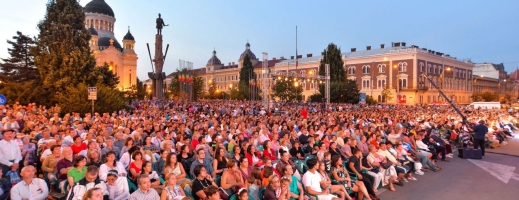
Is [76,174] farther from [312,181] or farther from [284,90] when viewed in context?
[284,90]

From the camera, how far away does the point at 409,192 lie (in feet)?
26.0

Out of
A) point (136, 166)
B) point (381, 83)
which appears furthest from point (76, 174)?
point (381, 83)

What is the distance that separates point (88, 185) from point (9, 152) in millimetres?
2660

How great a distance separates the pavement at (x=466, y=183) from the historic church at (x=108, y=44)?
64.1m

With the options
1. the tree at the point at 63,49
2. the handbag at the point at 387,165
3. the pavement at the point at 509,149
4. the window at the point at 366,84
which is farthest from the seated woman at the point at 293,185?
the window at the point at 366,84

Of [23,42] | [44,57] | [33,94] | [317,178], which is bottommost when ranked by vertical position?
[317,178]

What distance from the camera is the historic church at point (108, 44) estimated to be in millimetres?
66625

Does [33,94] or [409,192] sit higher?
[33,94]

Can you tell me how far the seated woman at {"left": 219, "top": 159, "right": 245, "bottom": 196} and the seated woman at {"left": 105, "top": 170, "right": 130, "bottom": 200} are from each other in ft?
5.09

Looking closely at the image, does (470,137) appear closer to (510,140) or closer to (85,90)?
(510,140)

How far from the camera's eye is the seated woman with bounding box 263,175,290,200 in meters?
5.35

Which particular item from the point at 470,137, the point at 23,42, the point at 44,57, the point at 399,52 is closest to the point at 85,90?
the point at 44,57

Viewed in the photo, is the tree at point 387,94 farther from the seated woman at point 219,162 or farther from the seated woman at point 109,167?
the seated woman at point 109,167

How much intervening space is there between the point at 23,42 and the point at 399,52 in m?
52.5
